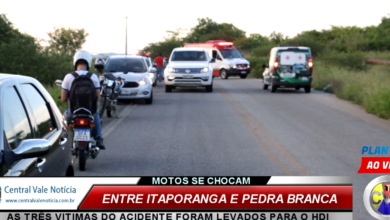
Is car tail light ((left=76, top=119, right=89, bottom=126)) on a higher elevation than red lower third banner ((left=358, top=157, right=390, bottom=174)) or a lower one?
higher

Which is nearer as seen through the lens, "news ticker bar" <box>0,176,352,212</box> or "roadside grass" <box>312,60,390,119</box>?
"news ticker bar" <box>0,176,352,212</box>

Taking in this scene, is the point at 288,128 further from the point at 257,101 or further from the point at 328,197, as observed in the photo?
the point at 328,197

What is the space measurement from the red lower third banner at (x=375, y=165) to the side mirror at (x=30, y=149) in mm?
5951

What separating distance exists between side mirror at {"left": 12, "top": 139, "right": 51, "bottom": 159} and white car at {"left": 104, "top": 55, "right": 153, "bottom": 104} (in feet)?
54.6

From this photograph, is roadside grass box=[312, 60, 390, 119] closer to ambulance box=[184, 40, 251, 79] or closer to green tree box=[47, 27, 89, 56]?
ambulance box=[184, 40, 251, 79]

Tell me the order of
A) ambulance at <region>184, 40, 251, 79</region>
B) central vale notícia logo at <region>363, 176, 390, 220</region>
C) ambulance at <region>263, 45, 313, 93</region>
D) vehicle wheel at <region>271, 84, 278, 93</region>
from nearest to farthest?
central vale notícia logo at <region>363, 176, 390, 220</region> < ambulance at <region>263, 45, 313, 93</region> < vehicle wheel at <region>271, 84, 278, 93</region> < ambulance at <region>184, 40, 251, 79</region>

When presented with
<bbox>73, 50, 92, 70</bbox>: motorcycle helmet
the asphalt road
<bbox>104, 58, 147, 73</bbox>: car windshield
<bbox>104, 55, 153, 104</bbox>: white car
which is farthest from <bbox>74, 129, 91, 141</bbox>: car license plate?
<bbox>104, 58, 147, 73</bbox>: car windshield

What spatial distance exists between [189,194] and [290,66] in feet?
74.8

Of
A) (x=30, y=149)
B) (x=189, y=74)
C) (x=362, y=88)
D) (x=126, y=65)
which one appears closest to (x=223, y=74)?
(x=189, y=74)

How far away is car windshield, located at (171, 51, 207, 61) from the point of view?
92.7 ft

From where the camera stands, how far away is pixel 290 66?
1065 inches

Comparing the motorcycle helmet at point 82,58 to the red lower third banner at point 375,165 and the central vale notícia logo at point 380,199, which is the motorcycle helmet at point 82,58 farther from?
the central vale notícia logo at point 380,199

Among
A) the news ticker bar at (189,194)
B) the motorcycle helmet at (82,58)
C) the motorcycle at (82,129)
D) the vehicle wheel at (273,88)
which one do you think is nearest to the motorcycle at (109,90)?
the motorcycle helmet at (82,58)

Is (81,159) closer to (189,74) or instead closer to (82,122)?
(82,122)
